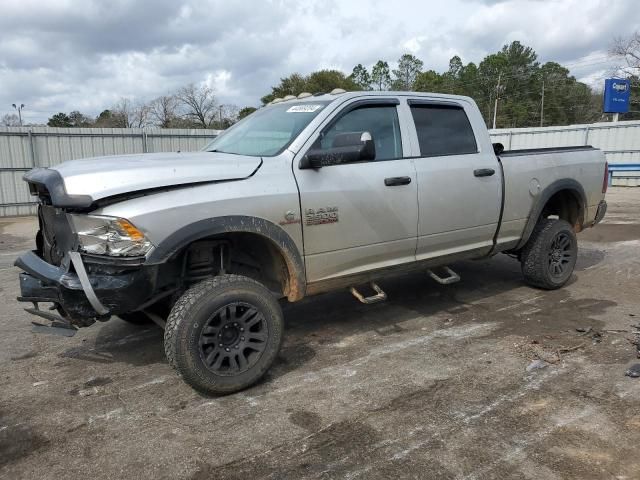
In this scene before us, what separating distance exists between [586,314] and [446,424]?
2.72 meters

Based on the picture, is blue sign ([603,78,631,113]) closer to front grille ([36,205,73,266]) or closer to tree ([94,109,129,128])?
front grille ([36,205,73,266])

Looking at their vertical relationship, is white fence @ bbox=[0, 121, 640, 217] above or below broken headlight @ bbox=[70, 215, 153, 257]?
above

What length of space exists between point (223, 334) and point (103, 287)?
0.82m

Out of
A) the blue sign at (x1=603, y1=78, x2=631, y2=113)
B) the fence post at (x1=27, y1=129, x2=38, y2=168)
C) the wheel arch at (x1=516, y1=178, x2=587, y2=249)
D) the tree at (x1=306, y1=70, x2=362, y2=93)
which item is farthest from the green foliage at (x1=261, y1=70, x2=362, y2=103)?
the wheel arch at (x1=516, y1=178, x2=587, y2=249)

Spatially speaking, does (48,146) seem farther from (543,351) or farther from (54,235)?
(543,351)

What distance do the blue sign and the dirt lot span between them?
2373 cm

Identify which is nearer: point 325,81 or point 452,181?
point 452,181

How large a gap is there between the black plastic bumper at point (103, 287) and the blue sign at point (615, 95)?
27456 millimetres

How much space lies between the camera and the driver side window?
4.14 m

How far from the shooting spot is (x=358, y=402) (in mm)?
3346

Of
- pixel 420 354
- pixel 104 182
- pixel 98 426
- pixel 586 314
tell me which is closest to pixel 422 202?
pixel 420 354

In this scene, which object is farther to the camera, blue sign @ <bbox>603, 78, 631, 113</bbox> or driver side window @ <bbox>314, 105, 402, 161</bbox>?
blue sign @ <bbox>603, 78, 631, 113</bbox>

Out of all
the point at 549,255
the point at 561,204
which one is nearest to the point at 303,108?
the point at 549,255

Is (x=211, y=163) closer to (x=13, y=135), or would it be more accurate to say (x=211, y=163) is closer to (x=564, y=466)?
(x=564, y=466)
